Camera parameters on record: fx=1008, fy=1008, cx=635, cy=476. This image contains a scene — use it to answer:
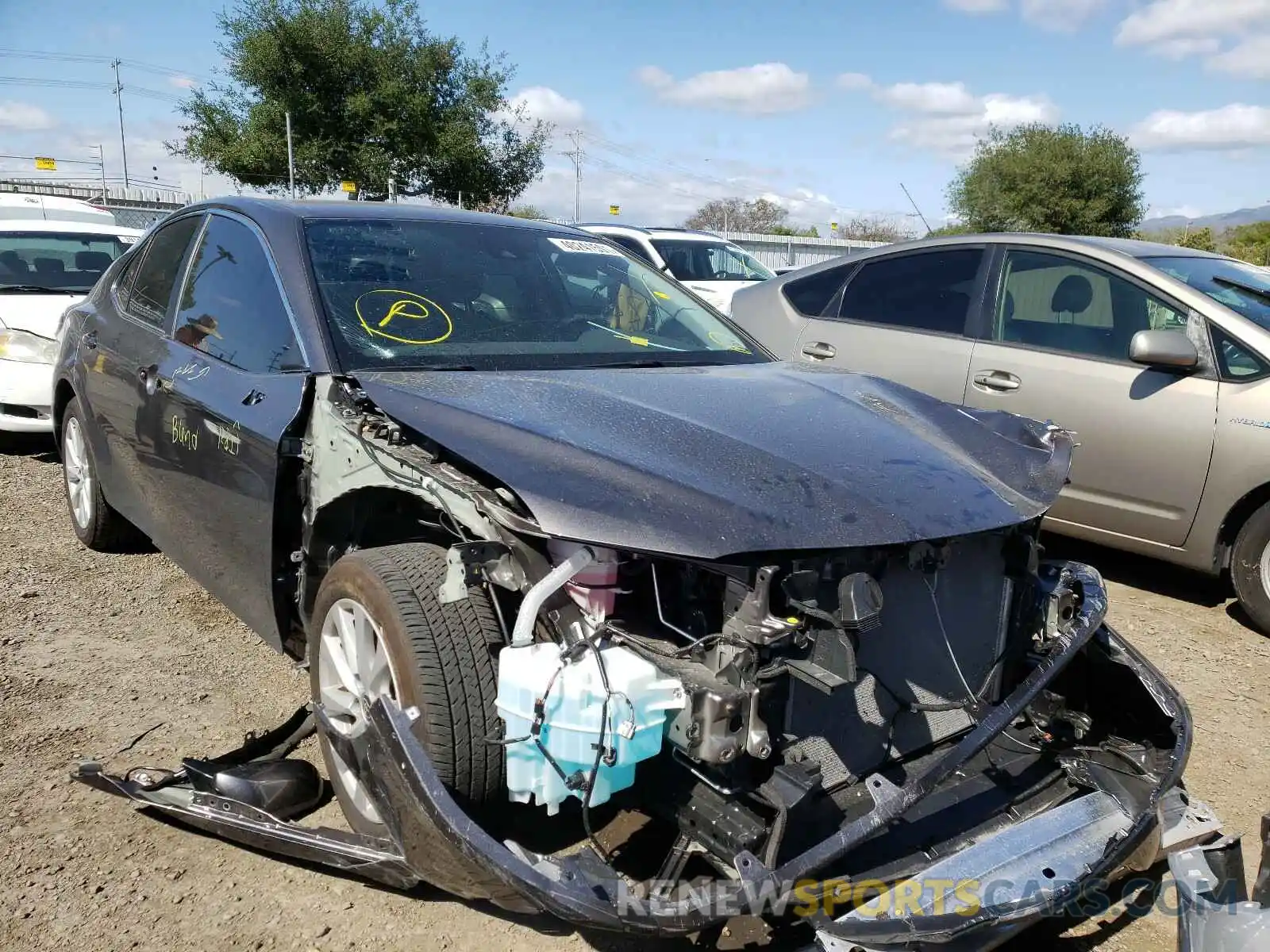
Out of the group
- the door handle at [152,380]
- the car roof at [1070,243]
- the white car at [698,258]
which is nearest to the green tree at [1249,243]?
the white car at [698,258]

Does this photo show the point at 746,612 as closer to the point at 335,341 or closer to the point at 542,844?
the point at 542,844

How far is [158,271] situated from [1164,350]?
4311 millimetres

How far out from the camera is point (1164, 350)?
4.44m

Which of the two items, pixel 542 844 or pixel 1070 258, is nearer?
pixel 542 844

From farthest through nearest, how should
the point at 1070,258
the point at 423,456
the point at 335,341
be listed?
1. the point at 1070,258
2. the point at 335,341
3. the point at 423,456

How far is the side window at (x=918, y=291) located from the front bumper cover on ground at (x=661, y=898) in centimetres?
323

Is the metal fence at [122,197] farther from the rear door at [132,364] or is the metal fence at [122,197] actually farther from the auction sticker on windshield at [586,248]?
the auction sticker on windshield at [586,248]

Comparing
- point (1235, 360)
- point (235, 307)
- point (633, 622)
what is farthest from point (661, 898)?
point (1235, 360)

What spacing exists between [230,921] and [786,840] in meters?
1.39

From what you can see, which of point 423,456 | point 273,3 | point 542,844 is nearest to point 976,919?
point 542,844

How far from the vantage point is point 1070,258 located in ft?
16.9

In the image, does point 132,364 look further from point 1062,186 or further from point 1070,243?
point 1062,186

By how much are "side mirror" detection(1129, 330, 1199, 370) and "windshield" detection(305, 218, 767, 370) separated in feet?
6.29

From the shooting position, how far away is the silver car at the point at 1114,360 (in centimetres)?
440
